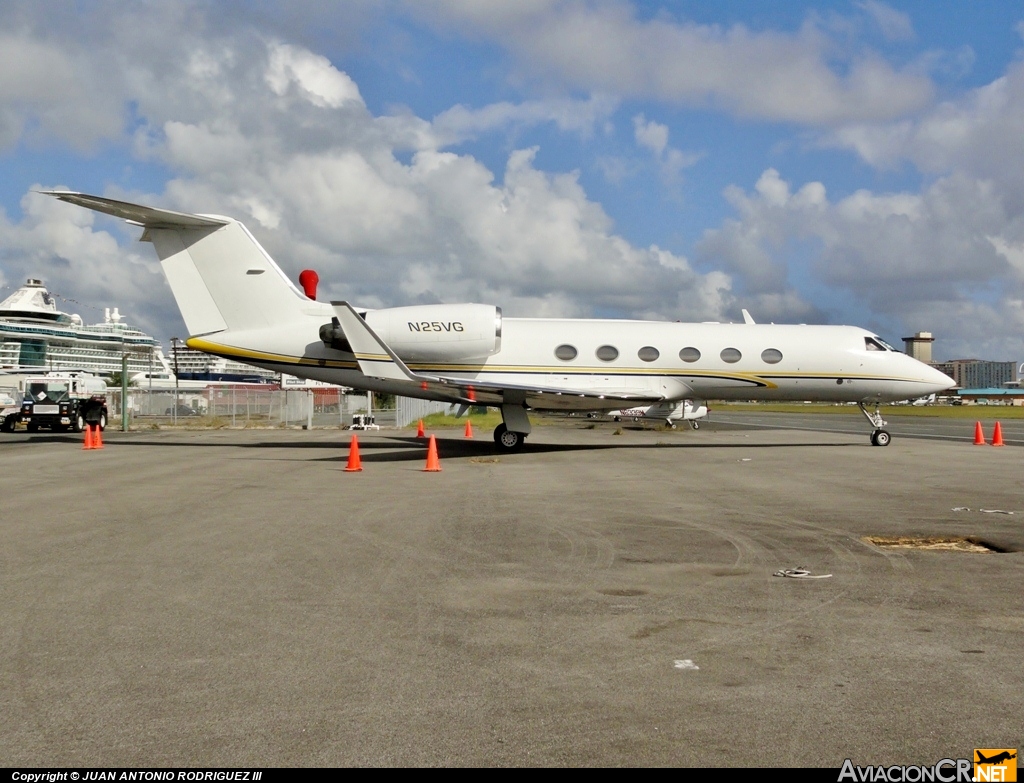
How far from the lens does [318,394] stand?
5341cm

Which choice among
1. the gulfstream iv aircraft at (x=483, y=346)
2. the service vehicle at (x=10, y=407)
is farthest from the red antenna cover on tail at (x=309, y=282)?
the service vehicle at (x=10, y=407)

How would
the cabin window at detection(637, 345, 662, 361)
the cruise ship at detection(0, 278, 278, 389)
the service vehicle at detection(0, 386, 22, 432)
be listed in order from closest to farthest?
1. the cabin window at detection(637, 345, 662, 361)
2. the service vehicle at detection(0, 386, 22, 432)
3. the cruise ship at detection(0, 278, 278, 389)

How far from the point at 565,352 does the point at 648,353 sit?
82.3 inches

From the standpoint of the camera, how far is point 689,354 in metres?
22.0

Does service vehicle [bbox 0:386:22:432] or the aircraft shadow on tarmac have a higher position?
service vehicle [bbox 0:386:22:432]

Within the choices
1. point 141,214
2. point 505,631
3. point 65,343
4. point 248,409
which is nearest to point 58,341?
point 65,343

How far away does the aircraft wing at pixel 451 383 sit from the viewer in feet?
61.7

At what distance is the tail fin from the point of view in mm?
21391

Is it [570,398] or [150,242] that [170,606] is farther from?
[150,242]

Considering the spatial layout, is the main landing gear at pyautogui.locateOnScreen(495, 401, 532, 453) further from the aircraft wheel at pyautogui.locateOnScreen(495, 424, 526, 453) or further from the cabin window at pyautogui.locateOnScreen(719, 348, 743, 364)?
the cabin window at pyautogui.locateOnScreen(719, 348, 743, 364)

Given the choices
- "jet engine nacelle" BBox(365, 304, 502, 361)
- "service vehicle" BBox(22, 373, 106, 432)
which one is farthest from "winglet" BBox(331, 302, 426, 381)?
"service vehicle" BBox(22, 373, 106, 432)

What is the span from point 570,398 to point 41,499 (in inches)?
459

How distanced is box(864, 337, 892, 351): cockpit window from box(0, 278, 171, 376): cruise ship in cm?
10481

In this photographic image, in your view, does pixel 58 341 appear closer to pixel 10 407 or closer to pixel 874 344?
pixel 10 407
